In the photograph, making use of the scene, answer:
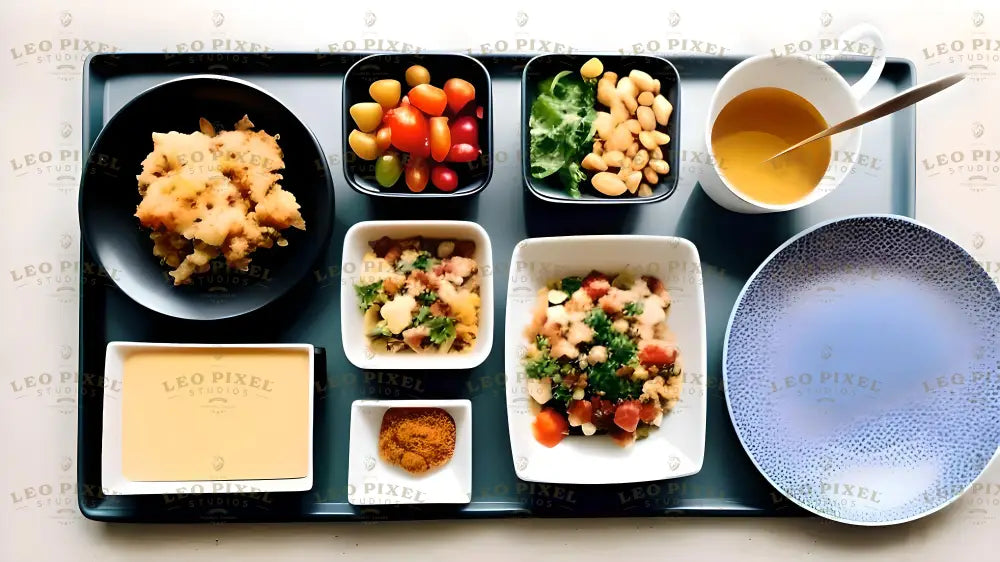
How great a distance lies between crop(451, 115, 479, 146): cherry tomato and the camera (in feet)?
5.16

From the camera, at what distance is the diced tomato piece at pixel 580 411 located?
1.62m

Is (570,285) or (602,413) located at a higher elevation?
(570,285)

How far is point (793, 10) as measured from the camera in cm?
180

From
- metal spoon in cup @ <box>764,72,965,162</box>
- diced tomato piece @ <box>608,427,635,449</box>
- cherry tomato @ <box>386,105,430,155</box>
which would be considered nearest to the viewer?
metal spoon in cup @ <box>764,72,965,162</box>

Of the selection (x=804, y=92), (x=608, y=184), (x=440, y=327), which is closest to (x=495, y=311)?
(x=440, y=327)

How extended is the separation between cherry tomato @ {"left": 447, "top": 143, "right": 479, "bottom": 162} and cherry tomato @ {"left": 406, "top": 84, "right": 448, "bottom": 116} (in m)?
0.08

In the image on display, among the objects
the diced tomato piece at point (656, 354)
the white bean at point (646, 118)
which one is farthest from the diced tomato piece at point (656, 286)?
the white bean at point (646, 118)

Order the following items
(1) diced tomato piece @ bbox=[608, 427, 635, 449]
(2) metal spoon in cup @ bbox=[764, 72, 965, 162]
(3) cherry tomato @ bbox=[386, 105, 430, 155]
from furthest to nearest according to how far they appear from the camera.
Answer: (1) diced tomato piece @ bbox=[608, 427, 635, 449]
(3) cherry tomato @ bbox=[386, 105, 430, 155]
(2) metal spoon in cup @ bbox=[764, 72, 965, 162]

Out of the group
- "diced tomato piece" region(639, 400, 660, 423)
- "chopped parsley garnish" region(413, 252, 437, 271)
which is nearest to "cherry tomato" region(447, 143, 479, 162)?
"chopped parsley garnish" region(413, 252, 437, 271)

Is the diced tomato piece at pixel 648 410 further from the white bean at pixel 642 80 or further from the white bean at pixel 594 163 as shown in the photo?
the white bean at pixel 642 80

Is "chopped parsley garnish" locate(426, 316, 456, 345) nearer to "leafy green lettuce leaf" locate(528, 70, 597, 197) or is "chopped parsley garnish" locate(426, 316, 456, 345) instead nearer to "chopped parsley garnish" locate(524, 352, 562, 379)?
"chopped parsley garnish" locate(524, 352, 562, 379)

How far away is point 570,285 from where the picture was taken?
1.65m

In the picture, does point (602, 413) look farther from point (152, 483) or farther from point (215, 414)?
point (152, 483)

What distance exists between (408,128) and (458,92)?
137 mm
